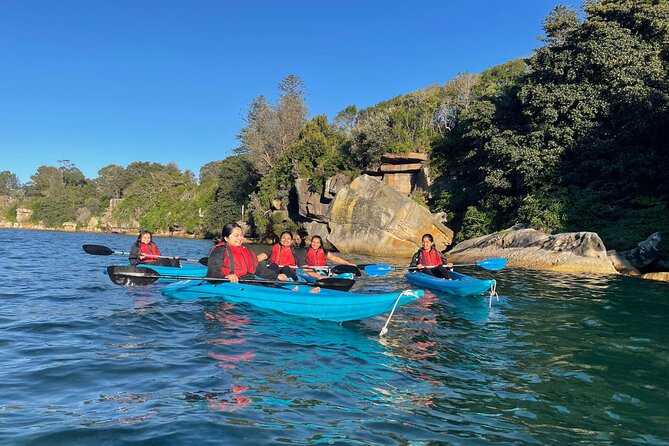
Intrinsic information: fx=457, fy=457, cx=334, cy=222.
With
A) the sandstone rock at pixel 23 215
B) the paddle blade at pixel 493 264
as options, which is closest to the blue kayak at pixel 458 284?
the paddle blade at pixel 493 264

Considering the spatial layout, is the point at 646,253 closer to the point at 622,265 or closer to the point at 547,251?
the point at 622,265

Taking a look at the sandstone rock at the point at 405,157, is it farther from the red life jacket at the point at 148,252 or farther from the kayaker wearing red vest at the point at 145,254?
the red life jacket at the point at 148,252

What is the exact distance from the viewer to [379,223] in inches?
917

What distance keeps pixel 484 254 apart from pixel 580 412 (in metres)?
15.0

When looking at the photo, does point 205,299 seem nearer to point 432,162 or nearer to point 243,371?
point 243,371

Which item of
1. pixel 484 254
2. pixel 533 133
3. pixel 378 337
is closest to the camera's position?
pixel 378 337

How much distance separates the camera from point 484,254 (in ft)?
59.9

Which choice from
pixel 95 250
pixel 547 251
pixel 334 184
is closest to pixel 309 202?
pixel 334 184

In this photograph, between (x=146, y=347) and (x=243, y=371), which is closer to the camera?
(x=243, y=371)

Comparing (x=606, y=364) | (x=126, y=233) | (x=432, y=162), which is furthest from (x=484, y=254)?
(x=126, y=233)

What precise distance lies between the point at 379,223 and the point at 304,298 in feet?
54.6

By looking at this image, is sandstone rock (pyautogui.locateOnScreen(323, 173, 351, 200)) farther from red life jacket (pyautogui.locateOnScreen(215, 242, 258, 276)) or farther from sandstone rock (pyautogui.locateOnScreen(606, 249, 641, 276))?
red life jacket (pyautogui.locateOnScreen(215, 242, 258, 276))

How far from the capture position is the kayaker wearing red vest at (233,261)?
7707 millimetres

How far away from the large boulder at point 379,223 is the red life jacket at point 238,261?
15300 mm
